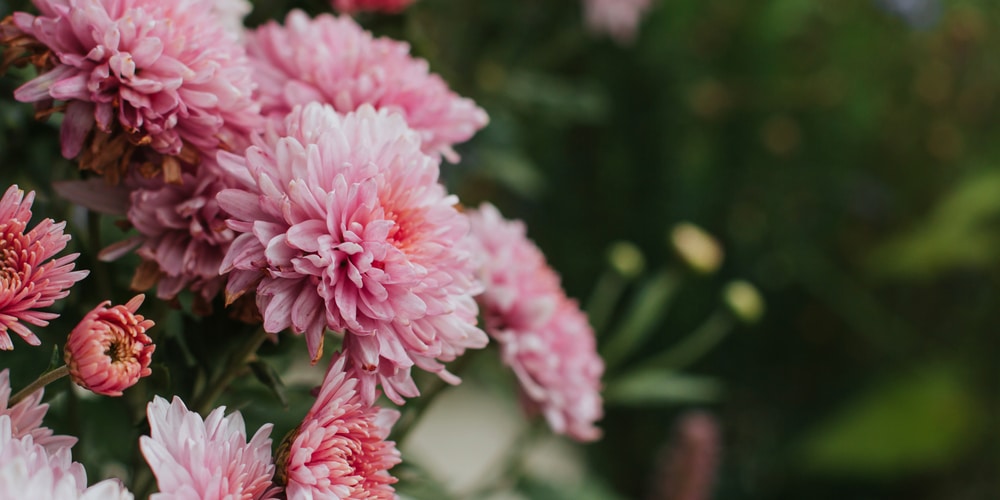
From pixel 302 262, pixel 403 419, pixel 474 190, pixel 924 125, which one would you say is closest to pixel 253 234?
pixel 302 262

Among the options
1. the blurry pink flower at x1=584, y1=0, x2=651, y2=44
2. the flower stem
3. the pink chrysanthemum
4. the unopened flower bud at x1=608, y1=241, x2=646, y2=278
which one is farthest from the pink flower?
the blurry pink flower at x1=584, y1=0, x2=651, y2=44

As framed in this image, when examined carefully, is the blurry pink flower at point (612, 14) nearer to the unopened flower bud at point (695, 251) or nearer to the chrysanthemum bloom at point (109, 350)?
the unopened flower bud at point (695, 251)

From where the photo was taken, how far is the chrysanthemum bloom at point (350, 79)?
0.83ft

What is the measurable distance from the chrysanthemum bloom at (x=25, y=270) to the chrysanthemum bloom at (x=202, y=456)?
3 cm

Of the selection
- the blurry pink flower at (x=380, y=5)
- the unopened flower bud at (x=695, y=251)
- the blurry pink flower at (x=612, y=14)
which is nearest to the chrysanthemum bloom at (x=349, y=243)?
the blurry pink flower at (x=380, y=5)

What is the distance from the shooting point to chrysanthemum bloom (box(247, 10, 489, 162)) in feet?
0.83

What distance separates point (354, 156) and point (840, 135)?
83cm

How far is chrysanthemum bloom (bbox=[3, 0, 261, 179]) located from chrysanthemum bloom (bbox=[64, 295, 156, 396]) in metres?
0.05

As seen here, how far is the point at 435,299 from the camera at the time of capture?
210 mm

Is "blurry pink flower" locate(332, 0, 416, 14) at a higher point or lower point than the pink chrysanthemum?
higher

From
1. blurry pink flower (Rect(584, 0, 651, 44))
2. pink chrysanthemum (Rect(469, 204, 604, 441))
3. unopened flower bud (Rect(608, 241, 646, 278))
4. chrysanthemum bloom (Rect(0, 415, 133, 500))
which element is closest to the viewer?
chrysanthemum bloom (Rect(0, 415, 133, 500))

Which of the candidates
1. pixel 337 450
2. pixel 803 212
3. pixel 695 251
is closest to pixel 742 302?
pixel 695 251

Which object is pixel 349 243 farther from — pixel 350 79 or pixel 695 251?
pixel 695 251

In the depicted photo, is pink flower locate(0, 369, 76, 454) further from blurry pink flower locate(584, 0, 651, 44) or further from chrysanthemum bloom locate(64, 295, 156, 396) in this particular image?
blurry pink flower locate(584, 0, 651, 44)
